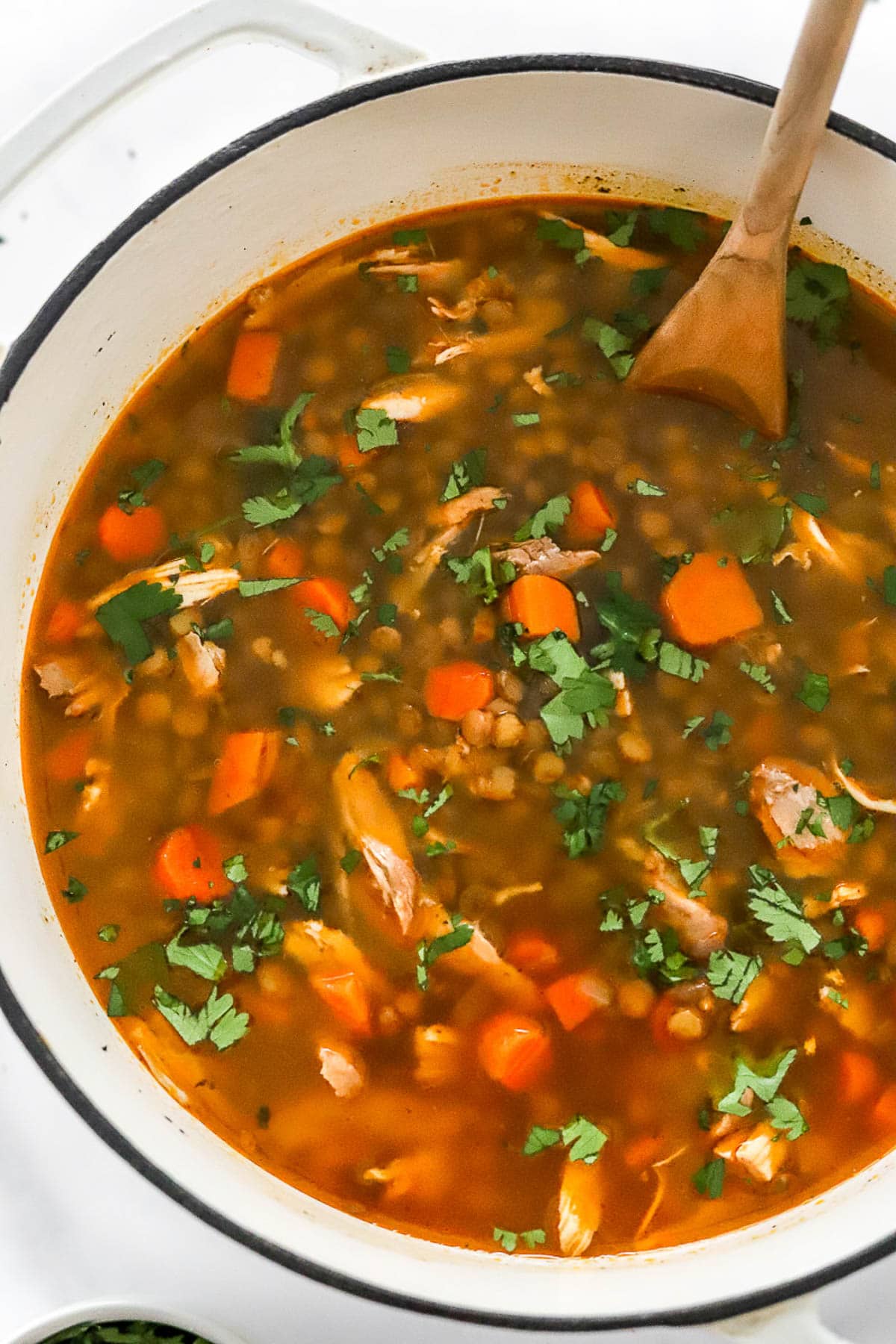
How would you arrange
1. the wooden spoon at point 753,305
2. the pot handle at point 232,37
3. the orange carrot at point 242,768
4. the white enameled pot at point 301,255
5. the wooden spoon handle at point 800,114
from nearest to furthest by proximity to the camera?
the wooden spoon handle at point 800,114, the wooden spoon at point 753,305, the white enameled pot at point 301,255, the pot handle at point 232,37, the orange carrot at point 242,768

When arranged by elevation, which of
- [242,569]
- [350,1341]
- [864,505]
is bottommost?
[350,1341]

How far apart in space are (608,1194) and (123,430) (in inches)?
76.2

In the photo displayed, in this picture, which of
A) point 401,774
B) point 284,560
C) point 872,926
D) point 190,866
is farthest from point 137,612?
point 872,926

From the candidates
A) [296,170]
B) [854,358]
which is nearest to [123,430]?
[296,170]

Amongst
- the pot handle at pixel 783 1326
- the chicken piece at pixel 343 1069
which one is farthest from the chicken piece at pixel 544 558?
the pot handle at pixel 783 1326

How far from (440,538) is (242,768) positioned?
0.64 meters

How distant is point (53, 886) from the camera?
8.49ft

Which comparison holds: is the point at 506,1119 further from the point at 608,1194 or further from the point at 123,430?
the point at 123,430

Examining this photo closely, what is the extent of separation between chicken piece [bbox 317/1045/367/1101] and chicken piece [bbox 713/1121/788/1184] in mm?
765

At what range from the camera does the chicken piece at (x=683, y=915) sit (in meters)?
2.53

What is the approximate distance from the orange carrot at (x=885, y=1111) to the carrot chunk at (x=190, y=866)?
146cm

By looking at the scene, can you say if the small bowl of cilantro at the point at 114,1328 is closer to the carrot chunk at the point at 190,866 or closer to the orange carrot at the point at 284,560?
the carrot chunk at the point at 190,866

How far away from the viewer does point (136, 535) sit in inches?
102

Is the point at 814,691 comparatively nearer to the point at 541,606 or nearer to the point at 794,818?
the point at 794,818
